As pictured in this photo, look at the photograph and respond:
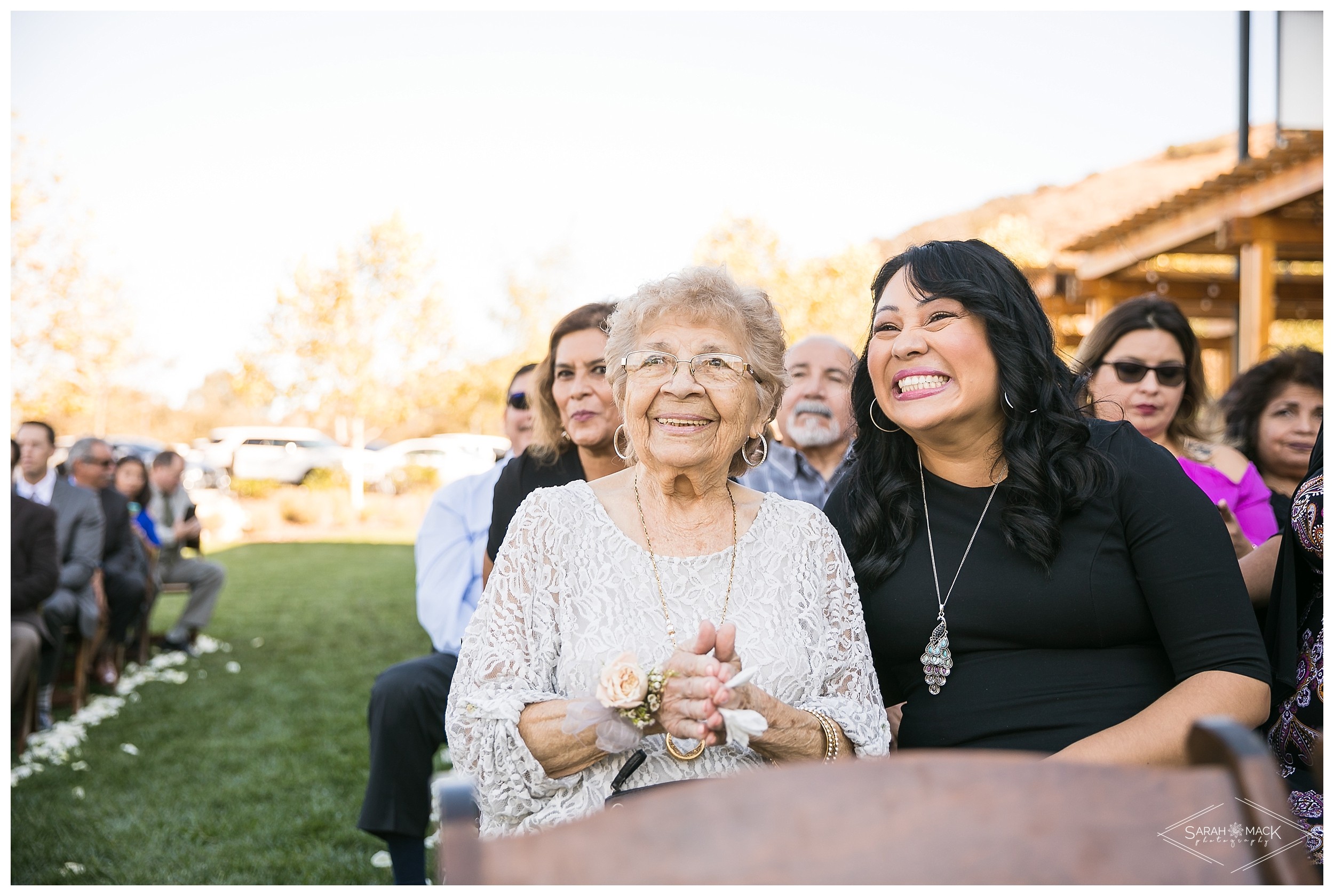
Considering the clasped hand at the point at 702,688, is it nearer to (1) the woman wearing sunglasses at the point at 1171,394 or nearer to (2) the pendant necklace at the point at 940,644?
(2) the pendant necklace at the point at 940,644

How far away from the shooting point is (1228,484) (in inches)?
144

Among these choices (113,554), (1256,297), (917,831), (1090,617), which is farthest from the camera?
(1256,297)

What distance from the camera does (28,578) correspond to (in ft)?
17.9

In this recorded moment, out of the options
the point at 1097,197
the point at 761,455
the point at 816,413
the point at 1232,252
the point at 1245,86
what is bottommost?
the point at 761,455

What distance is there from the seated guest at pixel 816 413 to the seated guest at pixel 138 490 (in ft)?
23.7

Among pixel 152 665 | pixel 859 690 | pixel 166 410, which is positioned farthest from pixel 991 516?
pixel 166 410

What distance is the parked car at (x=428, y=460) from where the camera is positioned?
77.4 feet

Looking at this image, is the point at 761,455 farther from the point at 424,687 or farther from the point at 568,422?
the point at 424,687

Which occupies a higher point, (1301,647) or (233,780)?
(1301,647)

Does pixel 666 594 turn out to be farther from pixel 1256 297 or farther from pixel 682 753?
pixel 1256 297

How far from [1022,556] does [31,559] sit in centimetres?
572

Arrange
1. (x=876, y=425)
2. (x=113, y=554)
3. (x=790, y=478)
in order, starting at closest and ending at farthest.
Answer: (x=876, y=425), (x=790, y=478), (x=113, y=554)

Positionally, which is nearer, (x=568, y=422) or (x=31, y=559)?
(x=568, y=422)

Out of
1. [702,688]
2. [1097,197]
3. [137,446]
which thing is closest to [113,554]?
[702,688]
